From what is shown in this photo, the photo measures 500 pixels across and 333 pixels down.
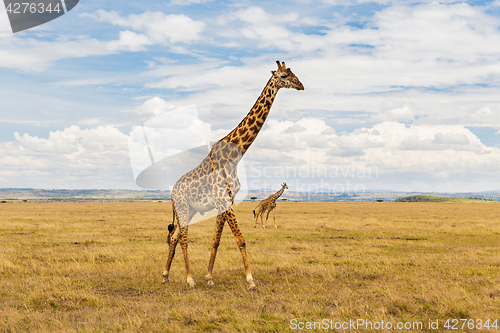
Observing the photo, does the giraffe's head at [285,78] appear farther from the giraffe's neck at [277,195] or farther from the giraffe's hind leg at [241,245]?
the giraffe's neck at [277,195]

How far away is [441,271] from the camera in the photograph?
10.8m

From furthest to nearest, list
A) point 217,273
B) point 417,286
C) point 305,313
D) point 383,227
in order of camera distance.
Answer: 1. point 383,227
2. point 217,273
3. point 417,286
4. point 305,313

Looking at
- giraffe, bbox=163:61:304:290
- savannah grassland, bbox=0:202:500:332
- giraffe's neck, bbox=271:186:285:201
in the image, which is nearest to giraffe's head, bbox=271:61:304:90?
giraffe, bbox=163:61:304:290

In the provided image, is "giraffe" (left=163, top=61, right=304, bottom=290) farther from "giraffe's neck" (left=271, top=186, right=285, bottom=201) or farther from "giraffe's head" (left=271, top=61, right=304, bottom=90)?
"giraffe's neck" (left=271, top=186, right=285, bottom=201)

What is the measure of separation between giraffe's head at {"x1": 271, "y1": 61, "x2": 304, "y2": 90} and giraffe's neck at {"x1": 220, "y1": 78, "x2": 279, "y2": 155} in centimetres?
16

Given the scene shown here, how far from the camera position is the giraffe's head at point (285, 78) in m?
8.93

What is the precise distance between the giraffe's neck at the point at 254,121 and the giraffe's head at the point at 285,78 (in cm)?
16

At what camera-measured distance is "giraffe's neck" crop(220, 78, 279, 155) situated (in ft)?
30.4

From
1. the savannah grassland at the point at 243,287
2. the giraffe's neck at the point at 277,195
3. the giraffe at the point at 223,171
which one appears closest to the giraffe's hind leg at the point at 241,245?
the giraffe at the point at 223,171

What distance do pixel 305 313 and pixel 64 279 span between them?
6.40m

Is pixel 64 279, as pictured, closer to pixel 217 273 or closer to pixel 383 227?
pixel 217 273

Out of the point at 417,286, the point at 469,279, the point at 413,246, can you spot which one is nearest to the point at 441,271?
the point at 469,279

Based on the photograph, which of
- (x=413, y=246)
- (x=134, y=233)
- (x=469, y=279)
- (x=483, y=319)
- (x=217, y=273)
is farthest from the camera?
(x=134, y=233)

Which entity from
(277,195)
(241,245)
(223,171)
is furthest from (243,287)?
(277,195)
